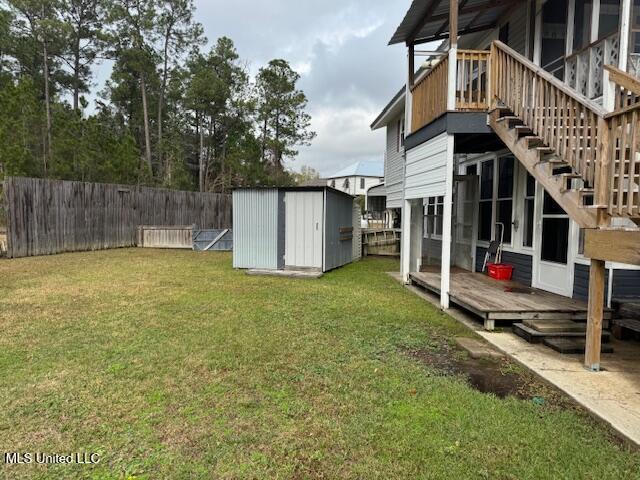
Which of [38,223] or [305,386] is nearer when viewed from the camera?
[305,386]

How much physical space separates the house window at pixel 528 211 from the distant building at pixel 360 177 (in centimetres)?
4122

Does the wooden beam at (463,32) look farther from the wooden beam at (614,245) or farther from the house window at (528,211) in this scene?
the wooden beam at (614,245)

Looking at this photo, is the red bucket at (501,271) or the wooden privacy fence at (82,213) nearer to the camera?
the red bucket at (501,271)

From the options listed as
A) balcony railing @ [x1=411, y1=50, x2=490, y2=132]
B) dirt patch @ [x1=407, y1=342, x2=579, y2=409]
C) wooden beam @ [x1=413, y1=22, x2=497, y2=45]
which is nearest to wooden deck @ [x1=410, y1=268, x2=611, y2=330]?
dirt patch @ [x1=407, y1=342, x2=579, y2=409]

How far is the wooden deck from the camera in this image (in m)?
4.73

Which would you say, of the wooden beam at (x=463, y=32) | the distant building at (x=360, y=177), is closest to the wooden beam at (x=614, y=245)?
the wooden beam at (x=463, y=32)

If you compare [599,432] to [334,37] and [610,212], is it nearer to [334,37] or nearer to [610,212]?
[610,212]

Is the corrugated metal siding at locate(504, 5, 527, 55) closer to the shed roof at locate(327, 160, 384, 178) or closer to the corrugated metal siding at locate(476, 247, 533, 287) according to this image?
the corrugated metal siding at locate(476, 247, 533, 287)

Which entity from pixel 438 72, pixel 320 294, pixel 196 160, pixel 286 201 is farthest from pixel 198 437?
pixel 196 160

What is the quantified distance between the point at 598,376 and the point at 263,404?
2.90 metres

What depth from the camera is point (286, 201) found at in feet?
31.8

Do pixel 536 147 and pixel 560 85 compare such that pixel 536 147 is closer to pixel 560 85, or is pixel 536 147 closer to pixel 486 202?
pixel 560 85

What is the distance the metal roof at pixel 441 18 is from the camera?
6.74 meters

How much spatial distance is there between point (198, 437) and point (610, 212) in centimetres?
374
